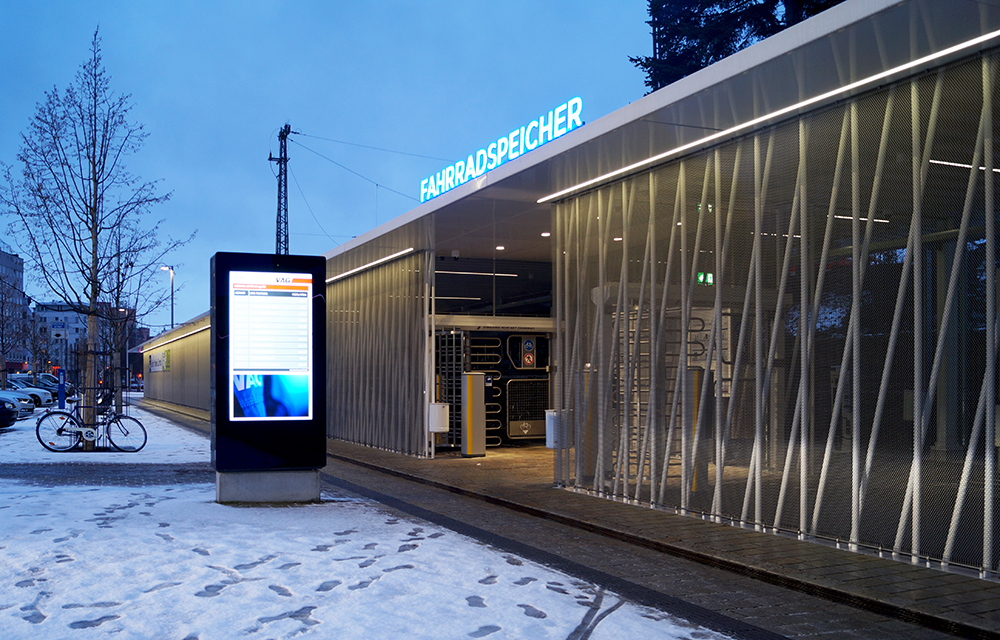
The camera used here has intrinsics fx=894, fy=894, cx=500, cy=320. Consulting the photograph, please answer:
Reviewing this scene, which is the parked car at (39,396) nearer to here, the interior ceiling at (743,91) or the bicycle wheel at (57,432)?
the bicycle wheel at (57,432)

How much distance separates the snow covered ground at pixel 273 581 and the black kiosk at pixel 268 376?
54 cm

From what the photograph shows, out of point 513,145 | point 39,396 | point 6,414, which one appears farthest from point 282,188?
point 513,145

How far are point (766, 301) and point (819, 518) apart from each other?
2.00m

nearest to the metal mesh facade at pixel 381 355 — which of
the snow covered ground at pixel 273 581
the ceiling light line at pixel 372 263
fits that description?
the ceiling light line at pixel 372 263

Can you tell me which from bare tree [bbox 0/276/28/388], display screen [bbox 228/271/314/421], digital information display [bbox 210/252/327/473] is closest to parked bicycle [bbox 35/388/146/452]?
digital information display [bbox 210/252/327/473]

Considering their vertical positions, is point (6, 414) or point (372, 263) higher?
point (372, 263)

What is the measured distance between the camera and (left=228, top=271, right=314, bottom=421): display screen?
9.69 metres

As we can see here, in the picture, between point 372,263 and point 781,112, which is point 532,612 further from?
point 372,263

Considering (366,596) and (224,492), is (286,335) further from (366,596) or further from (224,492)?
(366,596)

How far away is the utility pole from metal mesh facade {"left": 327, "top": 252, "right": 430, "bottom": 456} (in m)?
21.4

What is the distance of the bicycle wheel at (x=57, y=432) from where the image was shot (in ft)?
53.0

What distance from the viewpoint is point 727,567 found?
700 cm

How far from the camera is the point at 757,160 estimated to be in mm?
8531

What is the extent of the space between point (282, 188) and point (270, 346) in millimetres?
34648
